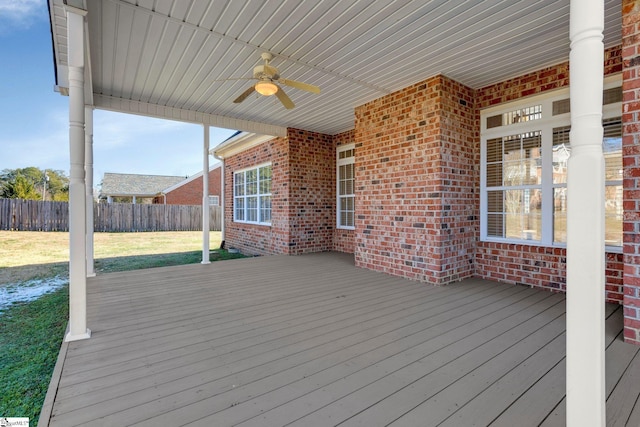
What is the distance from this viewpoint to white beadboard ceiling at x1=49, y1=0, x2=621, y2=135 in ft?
9.60

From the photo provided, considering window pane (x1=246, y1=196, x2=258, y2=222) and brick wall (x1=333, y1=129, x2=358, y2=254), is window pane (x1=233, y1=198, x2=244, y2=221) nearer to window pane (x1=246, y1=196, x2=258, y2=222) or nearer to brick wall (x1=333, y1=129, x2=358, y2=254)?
window pane (x1=246, y1=196, x2=258, y2=222)

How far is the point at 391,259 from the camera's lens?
5070 mm

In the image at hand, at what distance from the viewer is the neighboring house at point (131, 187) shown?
2255 cm

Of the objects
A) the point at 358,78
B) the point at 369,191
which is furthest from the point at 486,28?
the point at 369,191

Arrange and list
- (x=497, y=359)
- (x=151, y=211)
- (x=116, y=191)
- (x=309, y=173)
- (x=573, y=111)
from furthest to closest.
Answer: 1. (x=116, y=191)
2. (x=151, y=211)
3. (x=309, y=173)
4. (x=497, y=359)
5. (x=573, y=111)

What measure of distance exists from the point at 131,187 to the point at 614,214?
26570 millimetres

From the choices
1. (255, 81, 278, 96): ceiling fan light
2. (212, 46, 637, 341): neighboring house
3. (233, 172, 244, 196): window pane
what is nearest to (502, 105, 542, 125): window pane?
(212, 46, 637, 341): neighboring house

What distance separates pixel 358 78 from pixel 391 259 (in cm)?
292

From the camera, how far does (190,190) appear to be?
22.0 metres

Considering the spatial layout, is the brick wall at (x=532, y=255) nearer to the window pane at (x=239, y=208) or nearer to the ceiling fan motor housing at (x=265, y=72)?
the ceiling fan motor housing at (x=265, y=72)

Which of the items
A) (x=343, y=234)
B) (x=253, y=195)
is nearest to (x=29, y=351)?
(x=343, y=234)

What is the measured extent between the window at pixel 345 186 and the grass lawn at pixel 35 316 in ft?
11.6

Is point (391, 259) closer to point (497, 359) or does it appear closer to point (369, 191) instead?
point (369, 191)

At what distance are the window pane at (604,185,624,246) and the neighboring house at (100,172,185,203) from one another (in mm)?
25630
